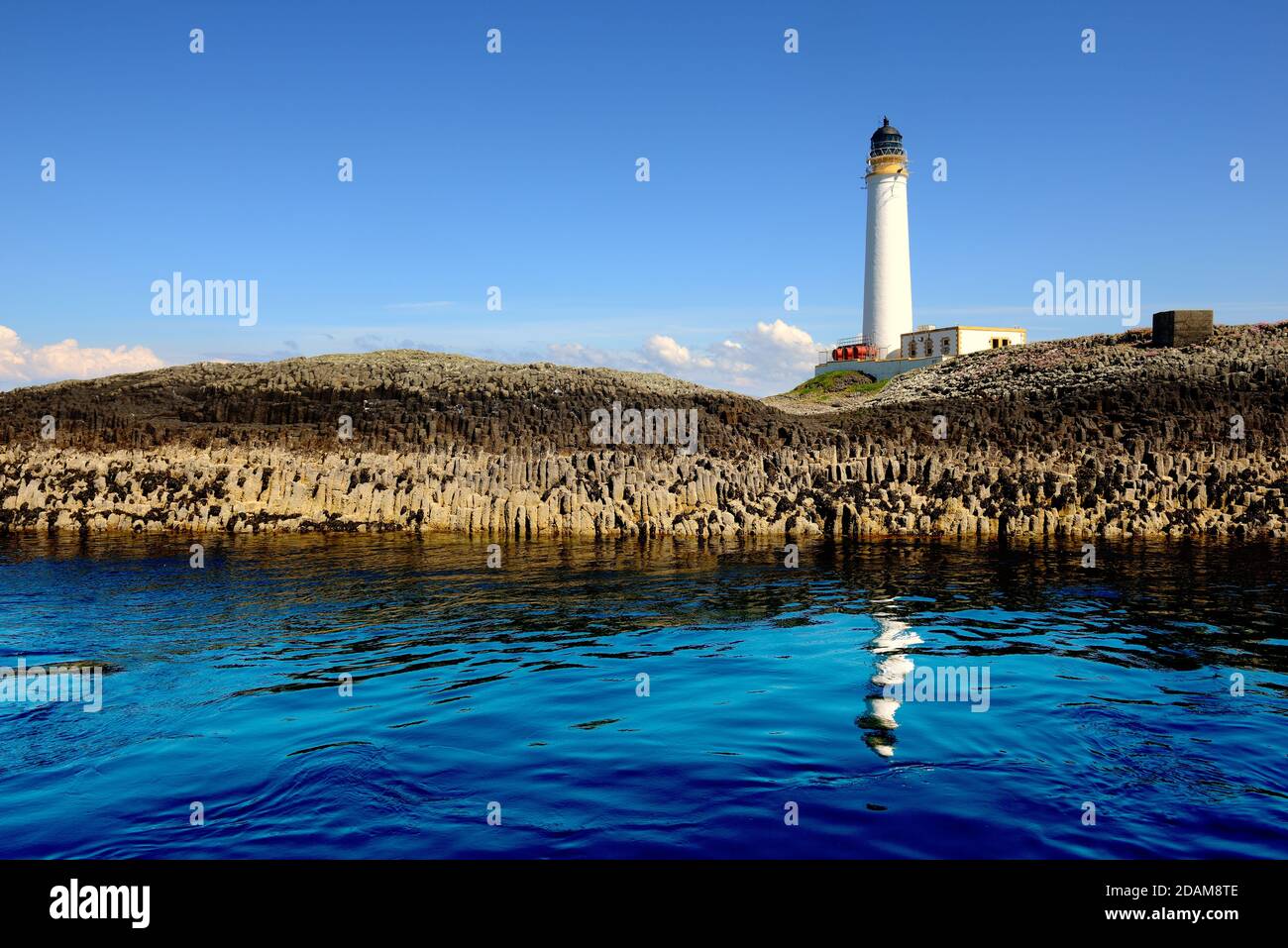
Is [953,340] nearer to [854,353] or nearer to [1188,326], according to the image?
[854,353]

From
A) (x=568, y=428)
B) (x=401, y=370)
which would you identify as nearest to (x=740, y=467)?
(x=568, y=428)

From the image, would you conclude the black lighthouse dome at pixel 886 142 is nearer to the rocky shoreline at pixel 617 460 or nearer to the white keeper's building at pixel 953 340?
the white keeper's building at pixel 953 340

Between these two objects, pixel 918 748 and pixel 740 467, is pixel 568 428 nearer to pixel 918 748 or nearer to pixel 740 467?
pixel 740 467

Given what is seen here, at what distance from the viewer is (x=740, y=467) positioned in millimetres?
38938

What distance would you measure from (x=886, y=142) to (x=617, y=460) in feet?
190

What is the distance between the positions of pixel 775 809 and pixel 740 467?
29.8 m

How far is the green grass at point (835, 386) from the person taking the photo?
3130 inches

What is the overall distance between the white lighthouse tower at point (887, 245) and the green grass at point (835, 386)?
11.0 ft

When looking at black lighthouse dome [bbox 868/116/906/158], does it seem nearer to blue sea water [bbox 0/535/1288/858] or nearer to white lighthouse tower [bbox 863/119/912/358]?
white lighthouse tower [bbox 863/119/912/358]

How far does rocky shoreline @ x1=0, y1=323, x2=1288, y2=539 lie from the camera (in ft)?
116

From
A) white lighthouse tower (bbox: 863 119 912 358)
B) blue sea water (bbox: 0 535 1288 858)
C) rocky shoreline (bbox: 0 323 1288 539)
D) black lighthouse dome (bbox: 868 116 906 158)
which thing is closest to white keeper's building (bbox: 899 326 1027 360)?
white lighthouse tower (bbox: 863 119 912 358)

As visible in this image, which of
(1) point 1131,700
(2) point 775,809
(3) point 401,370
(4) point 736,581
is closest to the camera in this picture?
(2) point 775,809

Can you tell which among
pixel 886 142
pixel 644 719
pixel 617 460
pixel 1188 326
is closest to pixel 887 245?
pixel 886 142
